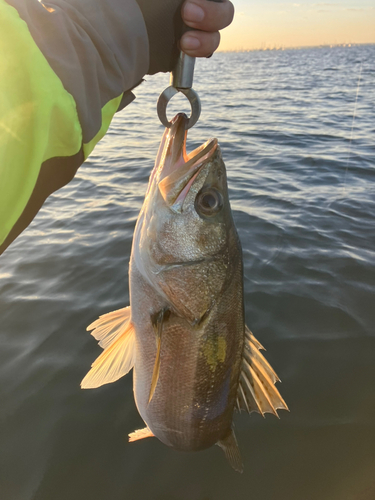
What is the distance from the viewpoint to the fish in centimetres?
167

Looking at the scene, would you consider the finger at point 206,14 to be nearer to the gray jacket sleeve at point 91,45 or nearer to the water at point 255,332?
the gray jacket sleeve at point 91,45

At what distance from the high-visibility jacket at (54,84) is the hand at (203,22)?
0.55ft

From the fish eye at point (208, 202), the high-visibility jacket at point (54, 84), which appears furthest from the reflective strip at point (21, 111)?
the fish eye at point (208, 202)

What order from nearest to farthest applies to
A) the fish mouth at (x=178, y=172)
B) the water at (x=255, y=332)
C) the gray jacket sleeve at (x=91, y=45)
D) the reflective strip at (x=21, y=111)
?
the reflective strip at (x=21, y=111) < the gray jacket sleeve at (x=91, y=45) < the fish mouth at (x=178, y=172) < the water at (x=255, y=332)

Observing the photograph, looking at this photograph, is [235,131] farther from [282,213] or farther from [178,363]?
[178,363]

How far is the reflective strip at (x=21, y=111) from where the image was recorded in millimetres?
838

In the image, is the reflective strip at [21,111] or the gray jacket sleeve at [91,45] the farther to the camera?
the gray jacket sleeve at [91,45]

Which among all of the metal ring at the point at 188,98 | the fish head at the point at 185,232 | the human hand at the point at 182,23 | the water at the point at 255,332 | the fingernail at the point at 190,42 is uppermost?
the human hand at the point at 182,23

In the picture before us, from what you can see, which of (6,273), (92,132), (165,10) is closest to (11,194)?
(92,132)

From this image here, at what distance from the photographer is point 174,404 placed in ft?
5.86

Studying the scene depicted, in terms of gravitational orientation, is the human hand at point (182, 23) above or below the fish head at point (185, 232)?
above

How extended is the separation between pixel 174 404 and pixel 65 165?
1.25 m

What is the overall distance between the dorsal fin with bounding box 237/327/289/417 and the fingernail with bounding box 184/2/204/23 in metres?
1.37

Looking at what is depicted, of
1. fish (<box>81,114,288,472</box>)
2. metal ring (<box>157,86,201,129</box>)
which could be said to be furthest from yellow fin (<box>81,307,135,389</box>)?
metal ring (<box>157,86,201,129</box>)
